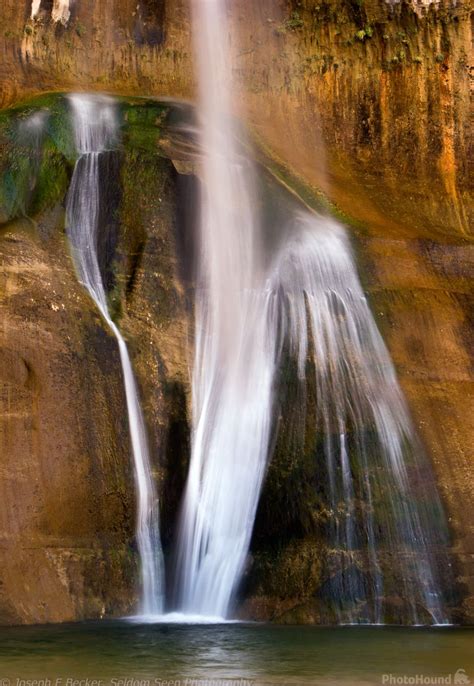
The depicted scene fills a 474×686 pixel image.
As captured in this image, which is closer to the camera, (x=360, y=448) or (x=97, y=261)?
(x=360, y=448)

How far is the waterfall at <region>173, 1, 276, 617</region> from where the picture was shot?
11.0 meters

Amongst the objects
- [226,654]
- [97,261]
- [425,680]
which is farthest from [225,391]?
[425,680]

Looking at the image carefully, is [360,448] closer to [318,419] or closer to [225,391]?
[318,419]

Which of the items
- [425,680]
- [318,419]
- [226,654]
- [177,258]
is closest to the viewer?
[425,680]

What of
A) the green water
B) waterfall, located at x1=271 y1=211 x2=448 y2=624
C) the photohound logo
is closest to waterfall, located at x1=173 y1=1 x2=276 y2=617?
waterfall, located at x1=271 y1=211 x2=448 y2=624

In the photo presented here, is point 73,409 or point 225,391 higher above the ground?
point 225,391

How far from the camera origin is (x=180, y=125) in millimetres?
15906

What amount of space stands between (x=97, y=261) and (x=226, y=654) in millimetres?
5906

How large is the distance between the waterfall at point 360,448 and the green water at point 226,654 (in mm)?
790

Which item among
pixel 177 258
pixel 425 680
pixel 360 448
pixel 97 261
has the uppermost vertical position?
pixel 177 258

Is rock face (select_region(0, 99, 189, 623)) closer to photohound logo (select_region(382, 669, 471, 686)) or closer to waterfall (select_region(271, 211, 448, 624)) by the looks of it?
→ waterfall (select_region(271, 211, 448, 624))

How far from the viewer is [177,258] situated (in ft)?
43.5

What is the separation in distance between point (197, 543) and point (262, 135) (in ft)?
28.0

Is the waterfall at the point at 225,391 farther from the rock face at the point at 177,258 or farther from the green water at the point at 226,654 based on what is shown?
the green water at the point at 226,654
